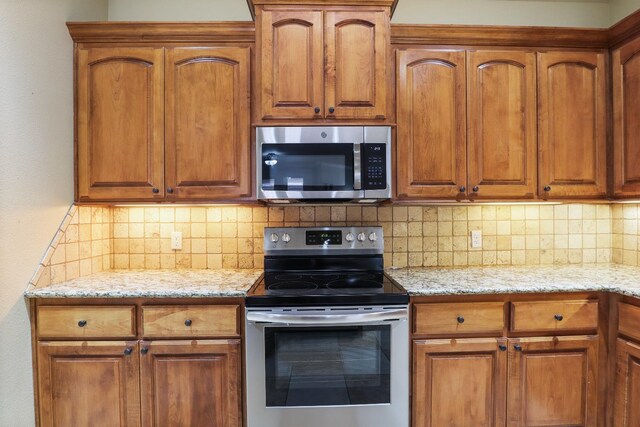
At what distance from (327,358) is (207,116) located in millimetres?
1417

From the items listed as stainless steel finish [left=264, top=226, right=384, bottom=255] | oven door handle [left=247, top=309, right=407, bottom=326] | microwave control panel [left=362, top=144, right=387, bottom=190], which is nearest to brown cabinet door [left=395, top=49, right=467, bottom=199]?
microwave control panel [left=362, top=144, right=387, bottom=190]

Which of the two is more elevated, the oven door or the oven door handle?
the oven door handle

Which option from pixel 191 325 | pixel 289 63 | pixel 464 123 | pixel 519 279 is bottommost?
pixel 191 325

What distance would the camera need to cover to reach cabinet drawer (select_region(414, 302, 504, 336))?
1.80 meters

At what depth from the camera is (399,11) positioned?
250 cm

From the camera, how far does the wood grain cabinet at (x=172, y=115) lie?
2.05 m

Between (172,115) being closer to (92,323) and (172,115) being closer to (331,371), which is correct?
(92,323)

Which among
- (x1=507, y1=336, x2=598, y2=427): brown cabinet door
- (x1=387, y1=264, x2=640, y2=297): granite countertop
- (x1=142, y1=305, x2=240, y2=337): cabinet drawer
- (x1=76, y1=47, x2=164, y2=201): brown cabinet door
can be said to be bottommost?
(x1=507, y1=336, x2=598, y2=427): brown cabinet door

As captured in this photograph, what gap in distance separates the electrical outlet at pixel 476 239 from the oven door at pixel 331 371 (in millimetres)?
969

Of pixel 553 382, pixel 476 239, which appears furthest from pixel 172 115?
pixel 553 382

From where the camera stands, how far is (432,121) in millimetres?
2082

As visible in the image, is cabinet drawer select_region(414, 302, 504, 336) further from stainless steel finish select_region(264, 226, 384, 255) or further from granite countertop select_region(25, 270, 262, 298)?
granite countertop select_region(25, 270, 262, 298)

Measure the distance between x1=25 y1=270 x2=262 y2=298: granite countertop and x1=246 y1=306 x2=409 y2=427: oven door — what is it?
0.28 m

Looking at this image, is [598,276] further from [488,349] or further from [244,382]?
[244,382]
